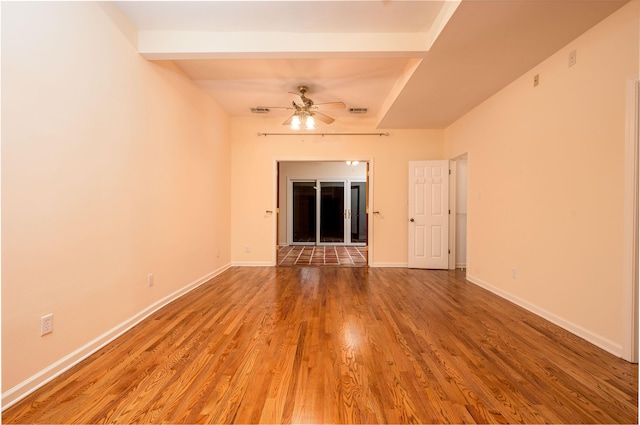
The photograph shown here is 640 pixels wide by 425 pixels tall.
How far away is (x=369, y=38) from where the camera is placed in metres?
2.57

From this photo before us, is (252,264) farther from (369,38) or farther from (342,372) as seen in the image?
(369,38)

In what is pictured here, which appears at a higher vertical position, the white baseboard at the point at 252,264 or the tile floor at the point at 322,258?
the white baseboard at the point at 252,264

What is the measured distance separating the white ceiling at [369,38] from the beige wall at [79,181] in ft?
1.54

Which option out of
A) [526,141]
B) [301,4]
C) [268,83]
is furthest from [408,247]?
[301,4]

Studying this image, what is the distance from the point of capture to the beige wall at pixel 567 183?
6.56 ft

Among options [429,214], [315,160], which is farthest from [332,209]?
[429,214]

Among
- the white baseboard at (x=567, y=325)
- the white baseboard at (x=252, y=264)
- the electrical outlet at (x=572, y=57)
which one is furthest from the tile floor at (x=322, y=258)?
the electrical outlet at (x=572, y=57)

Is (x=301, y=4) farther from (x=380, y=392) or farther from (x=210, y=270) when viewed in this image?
(x=210, y=270)

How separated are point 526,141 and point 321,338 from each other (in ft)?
9.97

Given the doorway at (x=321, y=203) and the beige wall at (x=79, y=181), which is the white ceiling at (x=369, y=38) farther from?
the doorway at (x=321, y=203)

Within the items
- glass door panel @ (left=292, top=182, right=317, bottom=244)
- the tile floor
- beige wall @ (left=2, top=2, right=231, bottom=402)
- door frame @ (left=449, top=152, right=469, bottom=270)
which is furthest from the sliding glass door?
beige wall @ (left=2, top=2, right=231, bottom=402)

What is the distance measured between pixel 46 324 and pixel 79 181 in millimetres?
955

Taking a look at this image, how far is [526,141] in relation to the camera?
292 centimetres

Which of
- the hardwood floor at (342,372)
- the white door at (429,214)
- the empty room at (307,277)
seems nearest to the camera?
the hardwood floor at (342,372)
